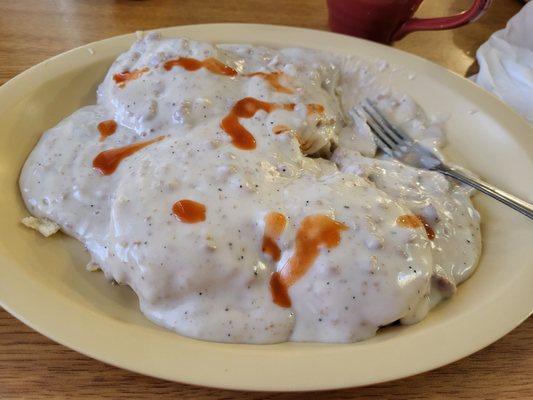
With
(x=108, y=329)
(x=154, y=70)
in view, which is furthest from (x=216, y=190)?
(x=154, y=70)

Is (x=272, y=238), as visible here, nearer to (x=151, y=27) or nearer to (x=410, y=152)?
(x=410, y=152)

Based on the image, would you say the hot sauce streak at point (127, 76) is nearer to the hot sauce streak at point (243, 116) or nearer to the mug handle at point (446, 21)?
the hot sauce streak at point (243, 116)

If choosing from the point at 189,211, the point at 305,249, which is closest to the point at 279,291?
the point at 305,249

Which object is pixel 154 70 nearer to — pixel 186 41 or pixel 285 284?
pixel 186 41

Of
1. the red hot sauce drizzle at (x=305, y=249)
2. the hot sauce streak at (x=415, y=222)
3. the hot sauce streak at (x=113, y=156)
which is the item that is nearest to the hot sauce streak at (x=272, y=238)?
the red hot sauce drizzle at (x=305, y=249)

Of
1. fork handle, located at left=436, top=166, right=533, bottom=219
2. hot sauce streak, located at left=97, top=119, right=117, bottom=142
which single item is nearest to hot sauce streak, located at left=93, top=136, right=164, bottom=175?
hot sauce streak, located at left=97, top=119, right=117, bottom=142

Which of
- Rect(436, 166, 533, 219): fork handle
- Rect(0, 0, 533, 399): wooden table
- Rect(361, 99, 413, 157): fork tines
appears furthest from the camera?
Rect(361, 99, 413, 157): fork tines

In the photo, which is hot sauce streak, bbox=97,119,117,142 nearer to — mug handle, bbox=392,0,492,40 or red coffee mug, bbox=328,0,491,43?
red coffee mug, bbox=328,0,491,43

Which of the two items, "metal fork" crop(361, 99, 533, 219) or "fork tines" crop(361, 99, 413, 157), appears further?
"fork tines" crop(361, 99, 413, 157)
